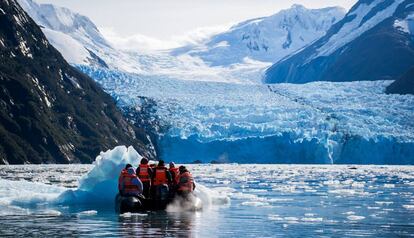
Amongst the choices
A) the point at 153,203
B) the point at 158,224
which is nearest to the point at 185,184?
the point at 153,203

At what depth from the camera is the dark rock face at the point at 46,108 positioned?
355 feet

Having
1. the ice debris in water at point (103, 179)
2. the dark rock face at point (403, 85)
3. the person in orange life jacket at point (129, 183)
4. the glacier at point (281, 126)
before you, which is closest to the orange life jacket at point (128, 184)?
the person in orange life jacket at point (129, 183)

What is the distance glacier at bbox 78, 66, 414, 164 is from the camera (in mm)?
99750

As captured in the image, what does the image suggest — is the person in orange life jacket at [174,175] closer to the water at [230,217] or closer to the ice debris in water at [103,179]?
the water at [230,217]

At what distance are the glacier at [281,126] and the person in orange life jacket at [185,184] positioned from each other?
6839 cm

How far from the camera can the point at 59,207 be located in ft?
106

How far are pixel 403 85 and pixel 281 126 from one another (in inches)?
1779

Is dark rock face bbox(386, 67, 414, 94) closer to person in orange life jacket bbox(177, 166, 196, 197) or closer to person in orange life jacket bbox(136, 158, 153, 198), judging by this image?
person in orange life jacket bbox(177, 166, 196, 197)

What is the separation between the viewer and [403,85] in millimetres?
140000

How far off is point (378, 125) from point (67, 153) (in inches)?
1626

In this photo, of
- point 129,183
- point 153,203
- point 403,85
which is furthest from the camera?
point 403,85

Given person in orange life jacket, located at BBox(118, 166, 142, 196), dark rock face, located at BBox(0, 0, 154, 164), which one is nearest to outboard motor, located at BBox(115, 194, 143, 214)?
person in orange life jacket, located at BBox(118, 166, 142, 196)

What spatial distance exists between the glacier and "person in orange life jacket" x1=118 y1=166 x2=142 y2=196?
233ft

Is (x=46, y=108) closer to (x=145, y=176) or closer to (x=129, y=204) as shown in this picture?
(x=145, y=176)
